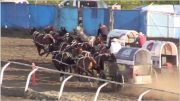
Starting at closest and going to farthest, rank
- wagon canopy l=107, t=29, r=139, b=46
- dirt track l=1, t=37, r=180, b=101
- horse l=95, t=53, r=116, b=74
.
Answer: dirt track l=1, t=37, r=180, b=101 → horse l=95, t=53, r=116, b=74 → wagon canopy l=107, t=29, r=139, b=46

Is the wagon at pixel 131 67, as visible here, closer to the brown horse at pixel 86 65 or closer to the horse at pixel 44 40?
the brown horse at pixel 86 65

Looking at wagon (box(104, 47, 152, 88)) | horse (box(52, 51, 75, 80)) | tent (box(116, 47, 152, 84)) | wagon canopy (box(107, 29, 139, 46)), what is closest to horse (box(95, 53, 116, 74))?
wagon (box(104, 47, 152, 88))

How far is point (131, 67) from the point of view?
16.5 metres

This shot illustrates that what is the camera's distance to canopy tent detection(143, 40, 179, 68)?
18.1 meters

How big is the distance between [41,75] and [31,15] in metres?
20.2

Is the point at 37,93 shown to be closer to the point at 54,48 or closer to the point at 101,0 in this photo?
the point at 54,48

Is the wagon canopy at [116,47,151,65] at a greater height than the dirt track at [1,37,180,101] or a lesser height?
greater

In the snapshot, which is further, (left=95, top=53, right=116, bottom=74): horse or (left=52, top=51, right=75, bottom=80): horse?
(left=52, top=51, right=75, bottom=80): horse

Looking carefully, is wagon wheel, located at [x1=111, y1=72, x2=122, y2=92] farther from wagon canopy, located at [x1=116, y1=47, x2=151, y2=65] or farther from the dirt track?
wagon canopy, located at [x1=116, y1=47, x2=151, y2=65]

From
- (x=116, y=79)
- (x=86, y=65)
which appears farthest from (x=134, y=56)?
(x=86, y=65)

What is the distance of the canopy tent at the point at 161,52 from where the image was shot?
18.1 meters

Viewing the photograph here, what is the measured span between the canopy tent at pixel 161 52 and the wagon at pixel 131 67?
106cm

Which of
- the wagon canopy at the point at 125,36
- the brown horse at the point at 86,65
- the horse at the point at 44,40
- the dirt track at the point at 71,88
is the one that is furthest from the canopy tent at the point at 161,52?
the horse at the point at 44,40

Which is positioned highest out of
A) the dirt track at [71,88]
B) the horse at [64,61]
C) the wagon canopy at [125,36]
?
the wagon canopy at [125,36]
